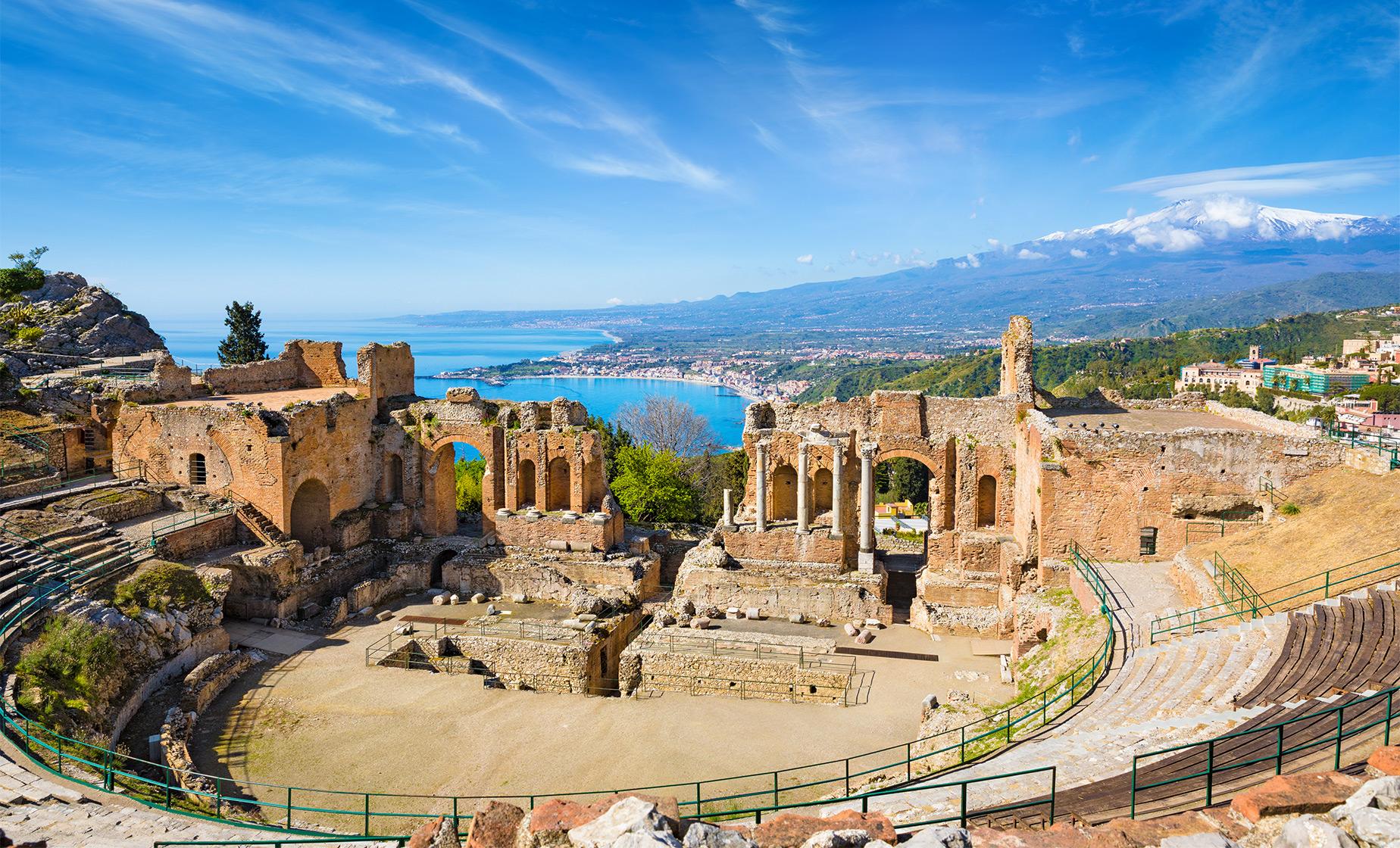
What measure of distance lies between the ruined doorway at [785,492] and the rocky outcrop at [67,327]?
29483 millimetres

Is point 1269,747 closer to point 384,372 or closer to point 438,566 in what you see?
point 438,566

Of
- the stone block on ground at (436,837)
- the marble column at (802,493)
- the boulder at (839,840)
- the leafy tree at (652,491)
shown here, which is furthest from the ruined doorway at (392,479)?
the boulder at (839,840)

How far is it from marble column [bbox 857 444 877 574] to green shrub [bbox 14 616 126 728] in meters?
18.6

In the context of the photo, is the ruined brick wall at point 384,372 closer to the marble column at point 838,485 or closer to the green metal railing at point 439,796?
the green metal railing at point 439,796

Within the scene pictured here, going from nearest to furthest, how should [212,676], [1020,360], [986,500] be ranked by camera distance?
[212,676] → [1020,360] → [986,500]

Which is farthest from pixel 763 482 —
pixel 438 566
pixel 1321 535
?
pixel 1321 535

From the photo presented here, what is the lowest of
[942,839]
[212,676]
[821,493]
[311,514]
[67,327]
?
[212,676]

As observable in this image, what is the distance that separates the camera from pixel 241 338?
143ft

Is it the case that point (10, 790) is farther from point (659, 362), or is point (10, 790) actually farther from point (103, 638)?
point (659, 362)

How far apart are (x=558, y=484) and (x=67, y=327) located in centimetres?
2550

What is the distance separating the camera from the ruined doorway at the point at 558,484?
2922 centimetres

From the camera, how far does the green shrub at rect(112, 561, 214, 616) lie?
19016 mm

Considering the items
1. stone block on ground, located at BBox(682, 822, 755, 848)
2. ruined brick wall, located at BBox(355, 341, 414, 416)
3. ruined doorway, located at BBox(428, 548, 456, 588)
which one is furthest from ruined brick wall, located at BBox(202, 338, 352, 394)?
stone block on ground, located at BBox(682, 822, 755, 848)

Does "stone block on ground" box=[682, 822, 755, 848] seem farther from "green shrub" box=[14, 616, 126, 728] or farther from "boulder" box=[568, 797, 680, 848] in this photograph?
"green shrub" box=[14, 616, 126, 728]
